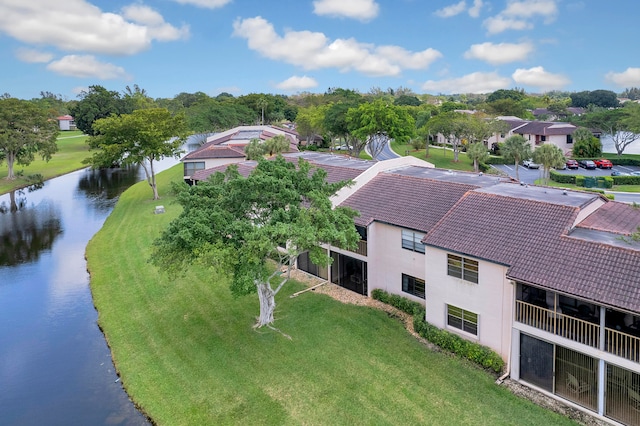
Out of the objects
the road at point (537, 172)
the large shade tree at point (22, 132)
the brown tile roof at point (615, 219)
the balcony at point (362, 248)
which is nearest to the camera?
the brown tile roof at point (615, 219)

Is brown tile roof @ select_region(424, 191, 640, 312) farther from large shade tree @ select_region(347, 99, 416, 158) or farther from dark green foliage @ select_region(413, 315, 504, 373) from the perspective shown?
large shade tree @ select_region(347, 99, 416, 158)

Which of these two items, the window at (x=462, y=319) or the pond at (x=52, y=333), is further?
the window at (x=462, y=319)

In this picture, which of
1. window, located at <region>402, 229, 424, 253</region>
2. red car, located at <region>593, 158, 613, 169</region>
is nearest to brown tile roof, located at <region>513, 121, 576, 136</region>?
red car, located at <region>593, 158, 613, 169</region>

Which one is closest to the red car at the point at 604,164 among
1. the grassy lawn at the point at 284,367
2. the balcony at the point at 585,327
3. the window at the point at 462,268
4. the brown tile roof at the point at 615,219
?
the brown tile roof at the point at 615,219

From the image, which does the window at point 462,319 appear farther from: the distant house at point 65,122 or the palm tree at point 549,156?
the distant house at point 65,122

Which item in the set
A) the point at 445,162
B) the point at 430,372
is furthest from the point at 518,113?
the point at 430,372

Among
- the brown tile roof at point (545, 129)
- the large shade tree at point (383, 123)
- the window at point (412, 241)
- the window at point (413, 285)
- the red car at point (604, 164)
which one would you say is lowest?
the window at point (413, 285)

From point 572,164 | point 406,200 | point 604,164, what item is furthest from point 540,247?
point 604,164
